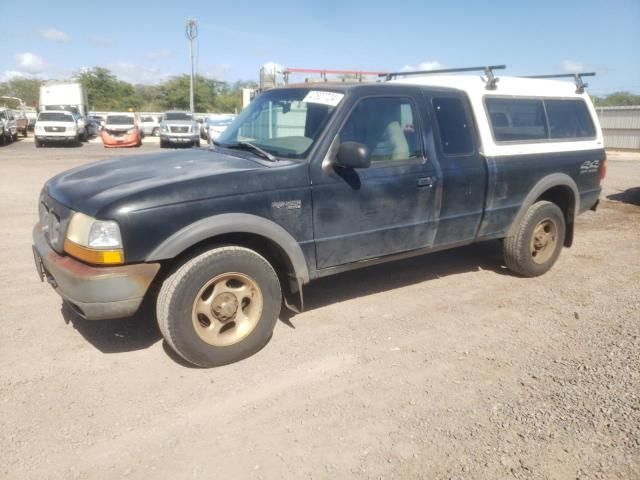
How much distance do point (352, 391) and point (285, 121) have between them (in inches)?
86.4

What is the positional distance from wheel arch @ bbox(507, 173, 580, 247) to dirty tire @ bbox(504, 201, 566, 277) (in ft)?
0.23

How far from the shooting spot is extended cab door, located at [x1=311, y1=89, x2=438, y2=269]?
360 centimetres

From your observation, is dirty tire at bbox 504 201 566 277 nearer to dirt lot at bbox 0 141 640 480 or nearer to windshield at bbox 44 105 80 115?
dirt lot at bbox 0 141 640 480

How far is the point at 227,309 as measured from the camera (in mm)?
3277

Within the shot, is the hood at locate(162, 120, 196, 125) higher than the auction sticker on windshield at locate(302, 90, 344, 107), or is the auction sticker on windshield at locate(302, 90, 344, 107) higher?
the hood at locate(162, 120, 196, 125)

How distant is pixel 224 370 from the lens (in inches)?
129

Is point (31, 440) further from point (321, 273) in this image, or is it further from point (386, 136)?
point (386, 136)

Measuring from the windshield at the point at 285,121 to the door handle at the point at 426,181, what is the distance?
918mm

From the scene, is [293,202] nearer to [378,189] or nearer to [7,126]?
[378,189]

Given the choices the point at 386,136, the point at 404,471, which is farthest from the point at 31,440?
the point at 386,136

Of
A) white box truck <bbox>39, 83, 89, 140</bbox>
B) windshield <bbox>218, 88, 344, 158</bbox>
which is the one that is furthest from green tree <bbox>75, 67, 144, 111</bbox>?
windshield <bbox>218, 88, 344, 158</bbox>

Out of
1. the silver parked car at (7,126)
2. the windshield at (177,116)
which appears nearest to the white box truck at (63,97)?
the silver parked car at (7,126)

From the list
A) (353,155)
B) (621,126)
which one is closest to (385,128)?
(353,155)

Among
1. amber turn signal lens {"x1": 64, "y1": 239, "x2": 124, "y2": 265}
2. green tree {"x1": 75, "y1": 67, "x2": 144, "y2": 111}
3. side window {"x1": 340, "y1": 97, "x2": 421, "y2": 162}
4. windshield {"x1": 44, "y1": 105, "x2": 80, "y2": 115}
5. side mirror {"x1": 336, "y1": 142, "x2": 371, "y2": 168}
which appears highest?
green tree {"x1": 75, "y1": 67, "x2": 144, "y2": 111}
